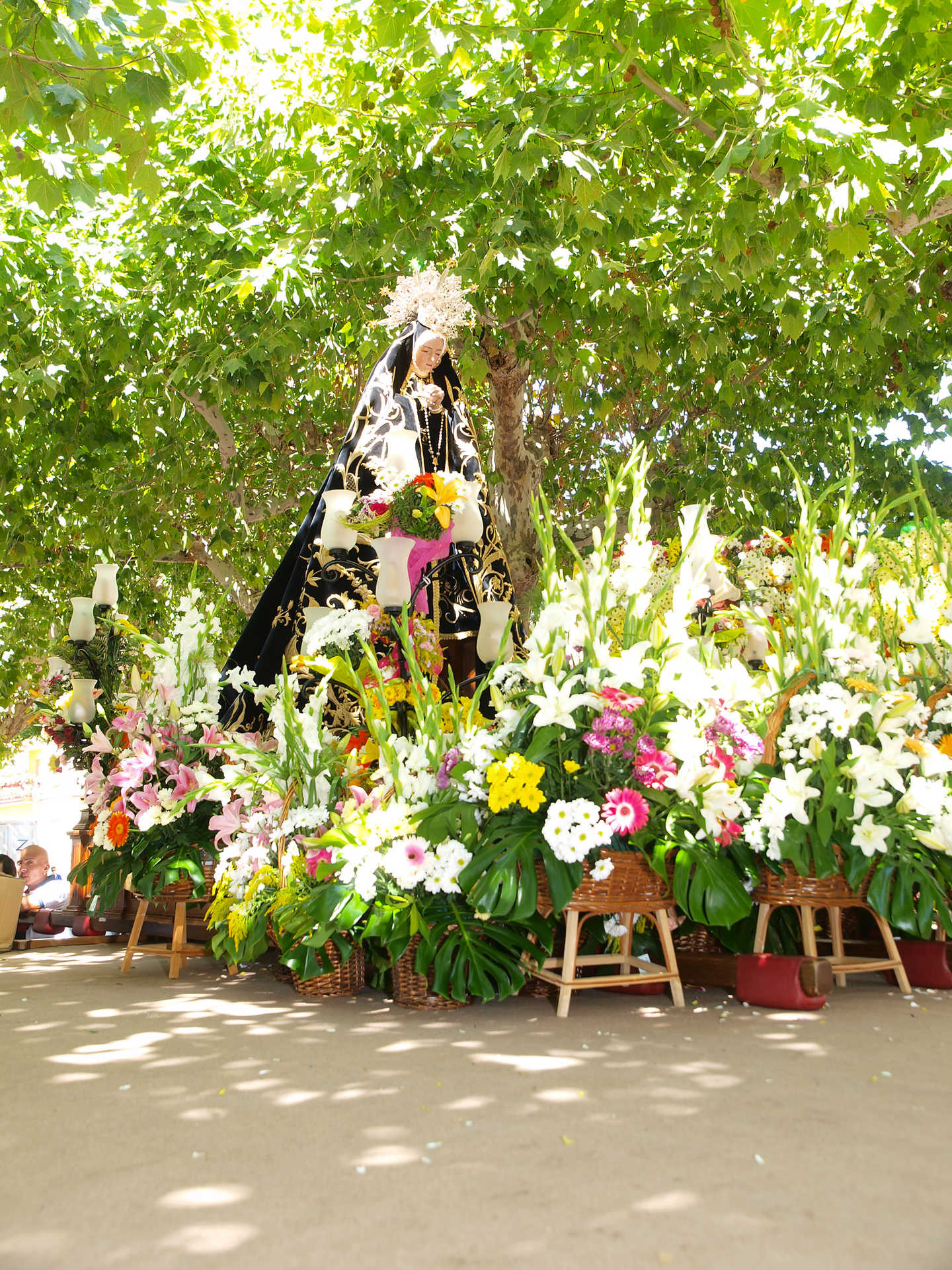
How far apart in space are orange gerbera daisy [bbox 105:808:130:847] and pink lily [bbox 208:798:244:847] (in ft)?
1.47

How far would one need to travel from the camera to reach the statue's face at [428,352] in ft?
18.0

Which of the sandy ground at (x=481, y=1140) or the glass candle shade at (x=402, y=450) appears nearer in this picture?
the sandy ground at (x=481, y=1140)

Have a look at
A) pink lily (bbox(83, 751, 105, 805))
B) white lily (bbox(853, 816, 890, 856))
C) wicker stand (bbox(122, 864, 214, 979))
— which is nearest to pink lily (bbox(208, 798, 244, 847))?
wicker stand (bbox(122, 864, 214, 979))

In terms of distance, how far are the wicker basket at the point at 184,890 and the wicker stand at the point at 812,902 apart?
210 cm

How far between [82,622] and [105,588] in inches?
10.0

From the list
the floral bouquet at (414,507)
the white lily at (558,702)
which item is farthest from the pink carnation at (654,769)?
the floral bouquet at (414,507)

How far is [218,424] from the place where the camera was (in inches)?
342

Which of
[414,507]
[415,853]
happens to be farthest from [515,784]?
[414,507]

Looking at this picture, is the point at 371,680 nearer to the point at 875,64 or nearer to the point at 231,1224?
the point at 231,1224

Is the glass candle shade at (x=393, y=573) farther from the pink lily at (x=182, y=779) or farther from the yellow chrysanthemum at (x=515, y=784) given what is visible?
the pink lily at (x=182, y=779)

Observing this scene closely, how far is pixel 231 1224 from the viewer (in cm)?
158

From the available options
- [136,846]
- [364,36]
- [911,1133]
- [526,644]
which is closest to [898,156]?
[526,644]

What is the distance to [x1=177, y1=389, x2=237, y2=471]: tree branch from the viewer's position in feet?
28.1

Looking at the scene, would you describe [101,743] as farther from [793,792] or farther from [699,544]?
[793,792]
